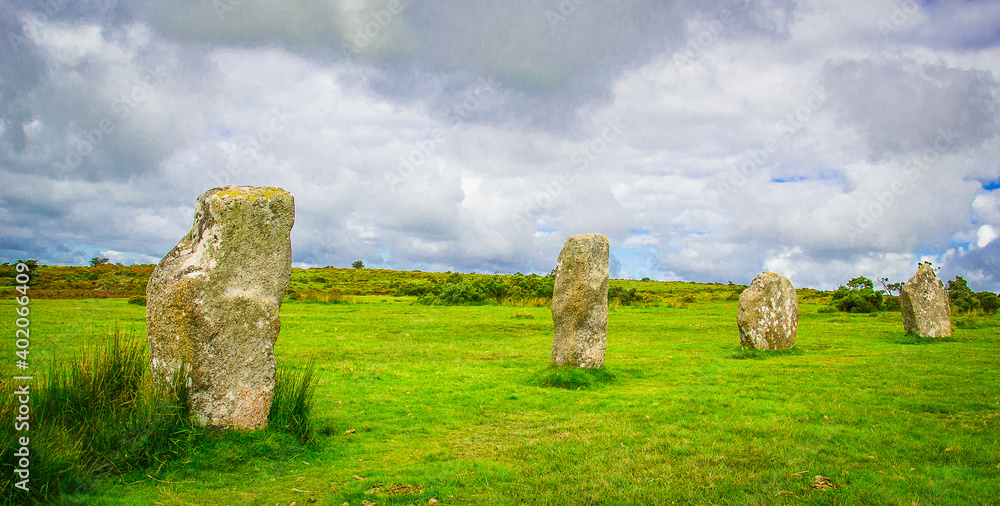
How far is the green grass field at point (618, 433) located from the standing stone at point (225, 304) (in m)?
0.64

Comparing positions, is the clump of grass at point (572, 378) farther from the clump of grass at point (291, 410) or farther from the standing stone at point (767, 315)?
the standing stone at point (767, 315)

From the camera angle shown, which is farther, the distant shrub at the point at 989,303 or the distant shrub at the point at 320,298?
the distant shrub at the point at 320,298

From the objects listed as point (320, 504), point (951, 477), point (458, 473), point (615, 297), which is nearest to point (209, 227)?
point (320, 504)

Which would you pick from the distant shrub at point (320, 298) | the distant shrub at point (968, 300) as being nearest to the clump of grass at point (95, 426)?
the distant shrub at point (320, 298)

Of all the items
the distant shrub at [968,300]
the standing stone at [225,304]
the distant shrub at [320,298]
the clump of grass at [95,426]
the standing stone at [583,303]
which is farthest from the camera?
the distant shrub at [320,298]

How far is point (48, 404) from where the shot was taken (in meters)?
7.41

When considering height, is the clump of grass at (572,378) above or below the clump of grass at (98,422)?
below

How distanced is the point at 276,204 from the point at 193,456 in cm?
389

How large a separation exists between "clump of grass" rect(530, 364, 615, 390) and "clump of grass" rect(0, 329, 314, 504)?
276 inches

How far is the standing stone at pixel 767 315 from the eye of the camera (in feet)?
64.8

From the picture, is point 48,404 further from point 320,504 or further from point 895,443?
point 895,443

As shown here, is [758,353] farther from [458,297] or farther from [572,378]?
[458,297]

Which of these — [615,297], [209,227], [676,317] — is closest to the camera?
[209,227]

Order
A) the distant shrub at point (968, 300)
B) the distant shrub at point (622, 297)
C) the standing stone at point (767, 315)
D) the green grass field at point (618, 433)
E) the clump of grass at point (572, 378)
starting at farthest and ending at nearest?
the distant shrub at point (622, 297)
the distant shrub at point (968, 300)
the standing stone at point (767, 315)
the clump of grass at point (572, 378)
the green grass field at point (618, 433)
